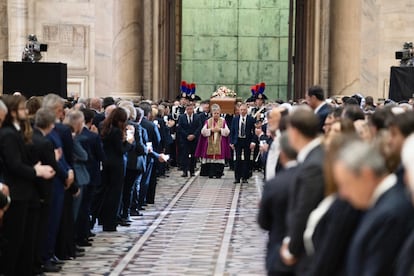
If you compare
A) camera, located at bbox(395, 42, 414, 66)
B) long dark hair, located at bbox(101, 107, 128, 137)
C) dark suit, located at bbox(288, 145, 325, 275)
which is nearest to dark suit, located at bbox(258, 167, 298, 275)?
dark suit, located at bbox(288, 145, 325, 275)

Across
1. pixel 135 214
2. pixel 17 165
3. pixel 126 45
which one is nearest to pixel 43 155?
pixel 17 165

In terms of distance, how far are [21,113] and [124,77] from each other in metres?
16.9

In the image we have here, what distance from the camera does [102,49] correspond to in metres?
28.1

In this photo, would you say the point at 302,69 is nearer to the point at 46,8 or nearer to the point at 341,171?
the point at 46,8

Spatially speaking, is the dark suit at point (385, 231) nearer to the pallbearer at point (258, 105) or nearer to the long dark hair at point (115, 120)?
the long dark hair at point (115, 120)

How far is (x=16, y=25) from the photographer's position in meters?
27.2

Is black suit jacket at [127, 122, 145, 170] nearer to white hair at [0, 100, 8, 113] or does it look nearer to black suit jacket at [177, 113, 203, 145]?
white hair at [0, 100, 8, 113]

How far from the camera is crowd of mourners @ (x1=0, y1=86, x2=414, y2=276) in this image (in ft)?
16.0

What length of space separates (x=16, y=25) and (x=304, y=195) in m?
22.0

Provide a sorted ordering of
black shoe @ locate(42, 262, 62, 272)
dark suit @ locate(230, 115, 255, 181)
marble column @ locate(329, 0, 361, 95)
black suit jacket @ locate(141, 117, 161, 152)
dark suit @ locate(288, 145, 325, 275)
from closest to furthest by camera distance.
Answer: dark suit @ locate(288, 145, 325, 275)
black shoe @ locate(42, 262, 62, 272)
black suit jacket @ locate(141, 117, 161, 152)
dark suit @ locate(230, 115, 255, 181)
marble column @ locate(329, 0, 361, 95)

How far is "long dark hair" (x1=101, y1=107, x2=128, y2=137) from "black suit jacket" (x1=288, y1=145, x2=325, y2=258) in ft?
27.4

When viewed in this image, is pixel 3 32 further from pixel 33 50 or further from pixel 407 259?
pixel 407 259

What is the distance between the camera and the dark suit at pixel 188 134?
25625 millimetres

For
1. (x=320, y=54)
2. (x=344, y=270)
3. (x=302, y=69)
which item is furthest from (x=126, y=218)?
(x=302, y=69)
